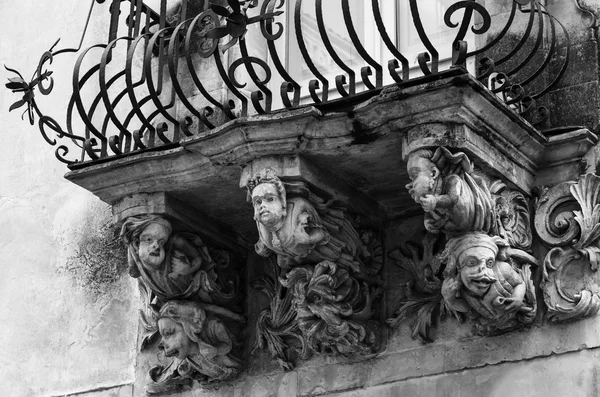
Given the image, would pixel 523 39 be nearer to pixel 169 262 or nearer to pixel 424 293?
pixel 424 293

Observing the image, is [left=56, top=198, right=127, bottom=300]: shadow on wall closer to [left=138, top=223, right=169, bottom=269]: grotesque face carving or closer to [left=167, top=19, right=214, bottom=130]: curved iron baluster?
[left=138, top=223, right=169, bottom=269]: grotesque face carving

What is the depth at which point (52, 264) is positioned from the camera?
740cm

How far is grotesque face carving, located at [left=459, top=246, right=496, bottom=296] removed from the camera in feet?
18.7

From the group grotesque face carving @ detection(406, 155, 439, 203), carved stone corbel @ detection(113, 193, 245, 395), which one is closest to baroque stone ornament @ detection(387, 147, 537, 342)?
grotesque face carving @ detection(406, 155, 439, 203)

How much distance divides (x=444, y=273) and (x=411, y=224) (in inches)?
23.0

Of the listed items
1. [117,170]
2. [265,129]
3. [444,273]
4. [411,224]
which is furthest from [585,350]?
[117,170]

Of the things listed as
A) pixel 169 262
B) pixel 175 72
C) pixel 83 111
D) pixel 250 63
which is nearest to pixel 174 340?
pixel 169 262

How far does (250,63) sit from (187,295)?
1.09m

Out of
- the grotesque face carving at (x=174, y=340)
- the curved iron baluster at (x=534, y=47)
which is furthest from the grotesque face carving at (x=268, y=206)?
the curved iron baluster at (x=534, y=47)

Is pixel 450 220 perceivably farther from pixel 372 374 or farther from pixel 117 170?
pixel 117 170

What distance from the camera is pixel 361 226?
633cm

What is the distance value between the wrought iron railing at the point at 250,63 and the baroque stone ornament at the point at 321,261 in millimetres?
378

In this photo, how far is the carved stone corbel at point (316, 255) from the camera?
5.96 m

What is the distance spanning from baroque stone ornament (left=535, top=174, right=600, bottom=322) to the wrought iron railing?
34cm
